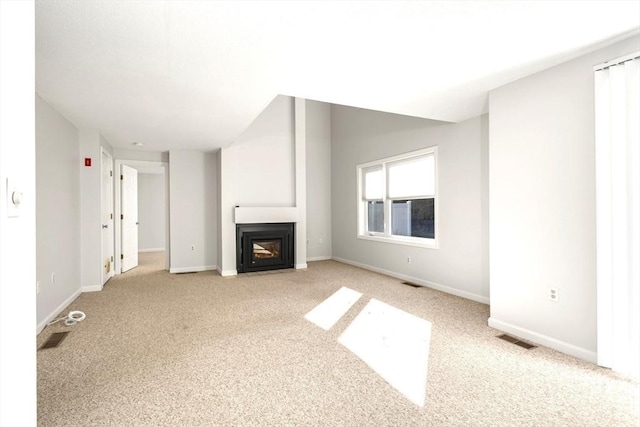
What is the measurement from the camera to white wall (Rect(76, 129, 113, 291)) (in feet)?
14.8

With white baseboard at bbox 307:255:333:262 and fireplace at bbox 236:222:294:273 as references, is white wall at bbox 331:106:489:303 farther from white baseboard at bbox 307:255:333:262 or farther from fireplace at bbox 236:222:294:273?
fireplace at bbox 236:222:294:273

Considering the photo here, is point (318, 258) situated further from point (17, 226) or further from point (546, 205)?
point (17, 226)

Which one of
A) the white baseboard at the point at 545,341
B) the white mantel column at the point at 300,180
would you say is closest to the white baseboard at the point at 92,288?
the white mantel column at the point at 300,180

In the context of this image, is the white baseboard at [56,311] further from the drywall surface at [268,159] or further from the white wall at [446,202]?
the white wall at [446,202]

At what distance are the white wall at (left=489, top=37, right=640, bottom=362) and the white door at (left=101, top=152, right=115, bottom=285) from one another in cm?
528

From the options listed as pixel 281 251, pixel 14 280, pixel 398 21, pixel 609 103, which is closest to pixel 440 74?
pixel 398 21

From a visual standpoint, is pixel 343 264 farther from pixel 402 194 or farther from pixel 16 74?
pixel 16 74

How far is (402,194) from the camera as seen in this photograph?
537 centimetres

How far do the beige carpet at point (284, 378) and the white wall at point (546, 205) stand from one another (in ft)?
0.94

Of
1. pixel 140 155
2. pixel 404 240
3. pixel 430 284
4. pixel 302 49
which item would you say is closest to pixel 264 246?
pixel 404 240

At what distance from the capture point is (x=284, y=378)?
219 cm

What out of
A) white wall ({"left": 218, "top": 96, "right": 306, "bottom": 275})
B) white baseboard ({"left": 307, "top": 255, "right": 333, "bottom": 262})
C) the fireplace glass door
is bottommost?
white baseboard ({"left": 307, "top": 255, "right": 333, "bottom": 262})

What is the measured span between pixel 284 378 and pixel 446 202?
3.23 meters

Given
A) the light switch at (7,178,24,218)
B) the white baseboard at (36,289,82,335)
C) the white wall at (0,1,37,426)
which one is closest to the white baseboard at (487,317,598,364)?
the white wall at (0,1,37,426)
